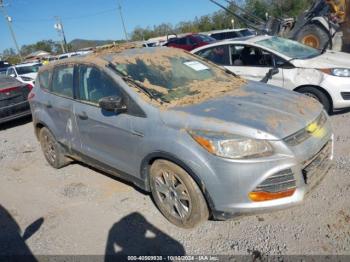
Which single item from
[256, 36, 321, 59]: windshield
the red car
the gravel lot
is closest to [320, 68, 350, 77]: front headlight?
[256, 36, 321, 59]: windshield

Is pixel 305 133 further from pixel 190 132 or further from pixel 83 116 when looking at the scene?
pixel 83 116

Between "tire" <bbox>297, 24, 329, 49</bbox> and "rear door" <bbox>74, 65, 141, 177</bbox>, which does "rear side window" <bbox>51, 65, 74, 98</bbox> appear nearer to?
"rear door" <bbox>74, 65, 141, 177</bbox>

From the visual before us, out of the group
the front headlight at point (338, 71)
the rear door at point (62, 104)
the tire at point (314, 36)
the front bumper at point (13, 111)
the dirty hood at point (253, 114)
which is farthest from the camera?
the tire at point (314, 36)

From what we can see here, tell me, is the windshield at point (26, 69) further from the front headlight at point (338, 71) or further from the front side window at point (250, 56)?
the front headlight at point (338, 71)

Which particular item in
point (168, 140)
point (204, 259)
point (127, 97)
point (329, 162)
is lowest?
point (204, 259)

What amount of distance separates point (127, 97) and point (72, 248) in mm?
1603

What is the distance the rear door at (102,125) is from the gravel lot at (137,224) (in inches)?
21.3

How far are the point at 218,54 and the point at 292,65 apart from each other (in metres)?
1.60

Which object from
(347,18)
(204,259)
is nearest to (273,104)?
(204,259)

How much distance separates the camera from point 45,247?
343cm

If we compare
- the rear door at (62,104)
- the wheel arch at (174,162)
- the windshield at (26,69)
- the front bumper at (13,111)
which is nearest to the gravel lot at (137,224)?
the wheel arch at (174,162)

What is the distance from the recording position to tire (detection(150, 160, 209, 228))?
10.2ft

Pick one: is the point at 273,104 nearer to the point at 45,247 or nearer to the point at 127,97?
the point at 127,97

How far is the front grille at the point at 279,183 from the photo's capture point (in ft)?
9.27
